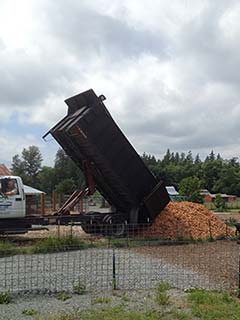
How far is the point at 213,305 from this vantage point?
7270 millimetres

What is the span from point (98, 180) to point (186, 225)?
4.00 meters

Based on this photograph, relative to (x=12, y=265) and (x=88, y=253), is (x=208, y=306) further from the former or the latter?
(x=88, y=253)

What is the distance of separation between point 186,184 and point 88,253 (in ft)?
137

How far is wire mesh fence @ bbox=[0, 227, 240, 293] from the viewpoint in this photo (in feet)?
29.6

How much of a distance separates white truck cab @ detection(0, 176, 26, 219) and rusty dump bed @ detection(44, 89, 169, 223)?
2.35m

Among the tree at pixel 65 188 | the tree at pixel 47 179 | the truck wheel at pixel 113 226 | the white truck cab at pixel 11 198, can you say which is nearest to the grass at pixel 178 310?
the white truck cab at pixel 11 198

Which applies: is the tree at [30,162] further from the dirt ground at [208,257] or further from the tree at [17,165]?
the dirt ground at [208,257]

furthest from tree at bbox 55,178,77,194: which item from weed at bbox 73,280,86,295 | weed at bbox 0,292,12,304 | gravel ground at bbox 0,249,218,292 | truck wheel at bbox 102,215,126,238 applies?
weed at bbox 0,292,12,304

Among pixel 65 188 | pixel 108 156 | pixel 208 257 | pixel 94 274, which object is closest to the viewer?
pixel 94 274

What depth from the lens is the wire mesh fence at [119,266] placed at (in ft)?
29.6

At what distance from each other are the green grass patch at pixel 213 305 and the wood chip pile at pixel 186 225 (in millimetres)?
10121

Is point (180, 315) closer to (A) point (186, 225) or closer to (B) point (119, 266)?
(B) point (119, 266)

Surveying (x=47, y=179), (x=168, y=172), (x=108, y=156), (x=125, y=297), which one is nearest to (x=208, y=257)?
(x=108, y=156)

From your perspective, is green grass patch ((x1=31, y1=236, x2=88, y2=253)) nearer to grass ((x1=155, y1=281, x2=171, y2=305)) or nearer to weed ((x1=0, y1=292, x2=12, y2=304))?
weed ((x1=0, y1=292, x2=12, y2=304))
